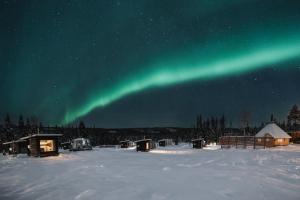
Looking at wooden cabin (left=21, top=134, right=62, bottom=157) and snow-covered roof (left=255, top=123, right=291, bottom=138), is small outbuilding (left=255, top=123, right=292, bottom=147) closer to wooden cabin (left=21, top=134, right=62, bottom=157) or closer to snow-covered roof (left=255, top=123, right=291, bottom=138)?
snow-covered roof (left=255, top=123, right=291, bottom=138)

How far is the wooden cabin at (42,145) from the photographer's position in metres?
29.9

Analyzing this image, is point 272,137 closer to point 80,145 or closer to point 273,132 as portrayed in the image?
point 273,132

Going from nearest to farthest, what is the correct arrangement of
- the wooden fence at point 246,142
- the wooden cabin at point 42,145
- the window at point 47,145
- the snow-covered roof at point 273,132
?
the wooden cabin at point 42,145, the window at point 47,145, the wooden fence at point 246,142, the snow-covered roof at point 273,132

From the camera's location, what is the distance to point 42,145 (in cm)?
3167

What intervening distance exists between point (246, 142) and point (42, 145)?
108 ft

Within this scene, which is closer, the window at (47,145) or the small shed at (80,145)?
the window at (47,145)

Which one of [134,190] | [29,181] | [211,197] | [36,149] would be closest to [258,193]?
[211,197]

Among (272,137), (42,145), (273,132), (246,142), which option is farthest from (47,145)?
(273,132)

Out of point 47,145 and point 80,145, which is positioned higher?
point 47,145

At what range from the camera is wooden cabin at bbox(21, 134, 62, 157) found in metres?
29.9

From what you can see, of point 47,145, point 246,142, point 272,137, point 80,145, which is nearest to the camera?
point 47,145

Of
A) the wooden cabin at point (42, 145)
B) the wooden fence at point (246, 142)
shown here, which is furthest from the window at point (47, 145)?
the wooden fence at point (246, 142)

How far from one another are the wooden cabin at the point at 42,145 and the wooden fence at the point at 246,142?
1130 inches

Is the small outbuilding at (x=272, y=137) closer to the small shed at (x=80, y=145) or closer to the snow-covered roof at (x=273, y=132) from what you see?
the snow-covered roof at (x=273, y=132)
